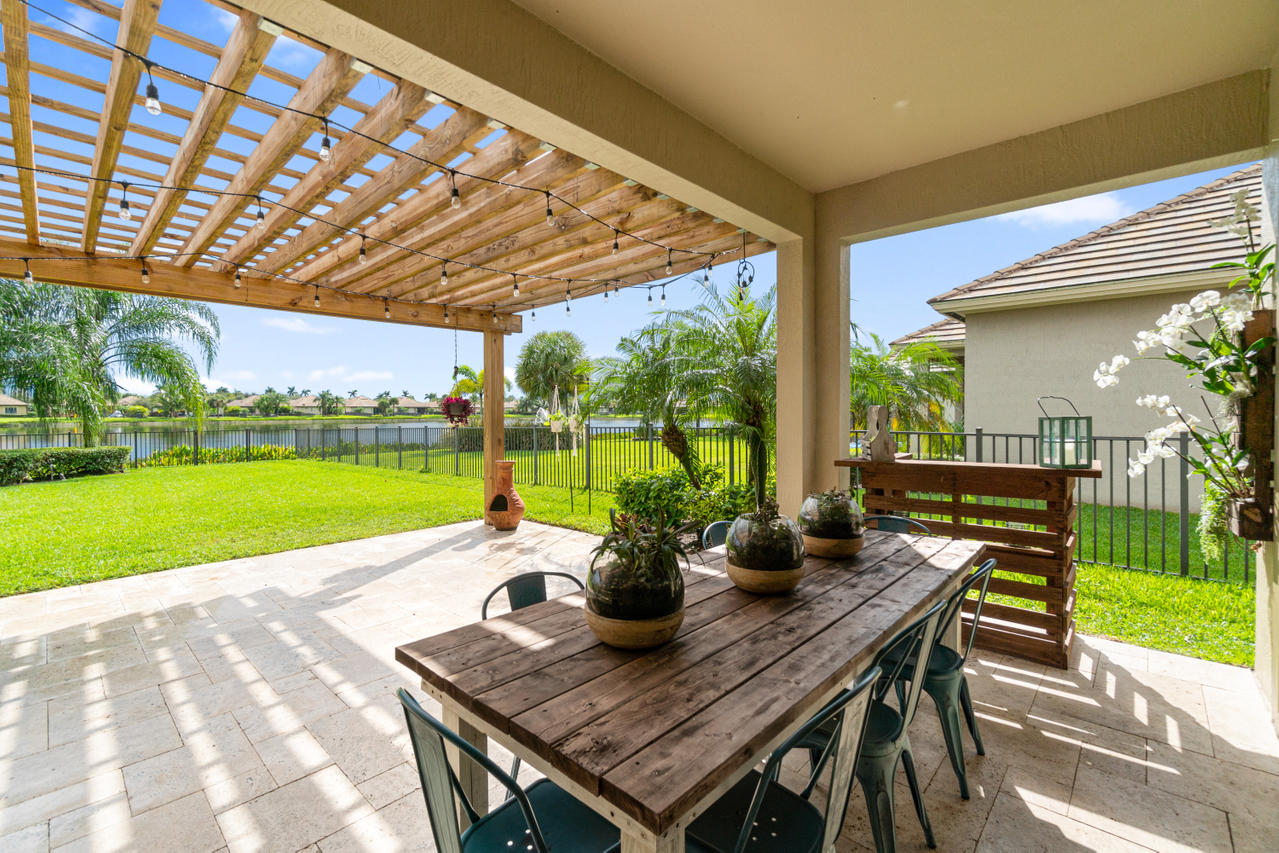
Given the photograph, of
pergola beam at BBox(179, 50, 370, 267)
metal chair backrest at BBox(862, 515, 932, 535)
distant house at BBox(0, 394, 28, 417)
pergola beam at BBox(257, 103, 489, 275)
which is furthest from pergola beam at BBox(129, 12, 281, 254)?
distant house at BBox(0, 394, 28, 417)

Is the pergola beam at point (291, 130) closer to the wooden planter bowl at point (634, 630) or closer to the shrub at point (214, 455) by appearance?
the wooden planter bowl at point (634, 630)

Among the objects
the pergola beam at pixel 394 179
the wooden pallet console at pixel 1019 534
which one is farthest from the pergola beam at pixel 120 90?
the wooden pallet console at pixel 1019 534

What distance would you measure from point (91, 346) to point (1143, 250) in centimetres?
1785

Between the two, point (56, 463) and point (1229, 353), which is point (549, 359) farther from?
point (1229, 353)

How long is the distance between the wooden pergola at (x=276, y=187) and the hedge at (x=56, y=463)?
8084 millimetres

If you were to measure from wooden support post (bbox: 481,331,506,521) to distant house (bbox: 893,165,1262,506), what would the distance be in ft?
19.2

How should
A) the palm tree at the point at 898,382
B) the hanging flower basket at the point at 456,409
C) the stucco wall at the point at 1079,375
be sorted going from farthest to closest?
the hanging flower basket at the point at 456,409 → the stucco wall at the point at 1079,375 → the palm tree at the point at 898,382

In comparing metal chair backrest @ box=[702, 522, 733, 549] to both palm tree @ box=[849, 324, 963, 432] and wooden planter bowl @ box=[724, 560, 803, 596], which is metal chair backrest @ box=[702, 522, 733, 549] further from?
palm tree @ box=[849, 324, 963, 432]

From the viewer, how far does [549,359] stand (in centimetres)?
2541

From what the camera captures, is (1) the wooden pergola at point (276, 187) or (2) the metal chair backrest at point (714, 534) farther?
(2) the metal chair backrest at point (714, 534)

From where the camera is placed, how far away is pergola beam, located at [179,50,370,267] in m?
2.06

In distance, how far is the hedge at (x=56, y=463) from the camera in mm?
9102

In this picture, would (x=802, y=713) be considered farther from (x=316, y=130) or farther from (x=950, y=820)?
(x=316, y=130)

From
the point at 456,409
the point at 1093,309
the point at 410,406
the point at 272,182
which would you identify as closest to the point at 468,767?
the point at 272,182
